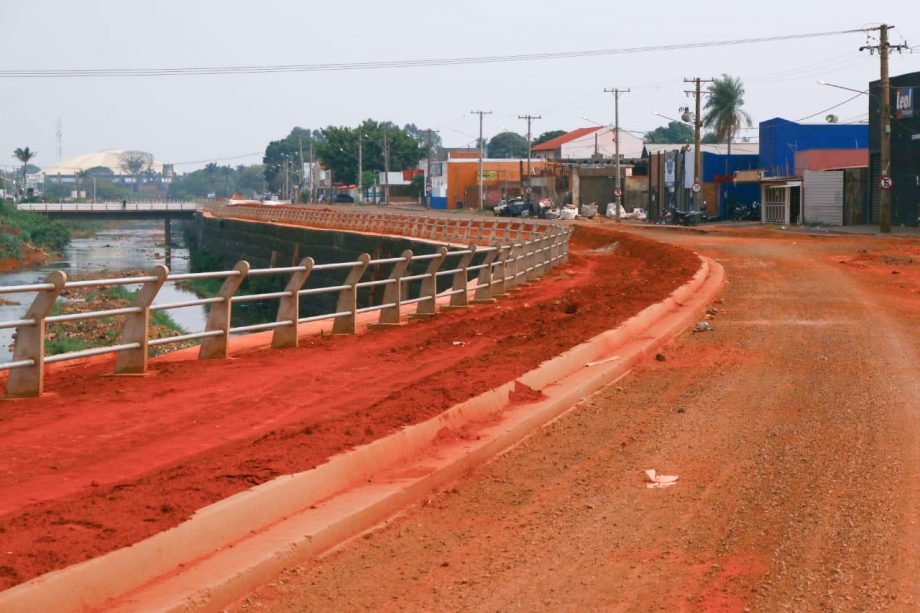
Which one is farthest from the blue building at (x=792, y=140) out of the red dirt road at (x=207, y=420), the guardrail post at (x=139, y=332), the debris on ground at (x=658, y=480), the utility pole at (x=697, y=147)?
the debris on ground at (x=658, y=480)

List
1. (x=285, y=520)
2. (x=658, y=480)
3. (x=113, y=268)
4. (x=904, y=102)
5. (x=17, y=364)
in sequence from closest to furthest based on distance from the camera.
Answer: (x=285, y=520) < (x=658, y=480) < (x=17, y=364) < (x=904, y=102) < (x=113, y=268)

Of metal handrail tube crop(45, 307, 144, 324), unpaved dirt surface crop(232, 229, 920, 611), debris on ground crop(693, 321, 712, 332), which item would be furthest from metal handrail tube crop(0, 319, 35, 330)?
debris on ground crop(693, 321, 712, 332)

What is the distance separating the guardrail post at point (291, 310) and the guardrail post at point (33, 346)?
4222 millimetres

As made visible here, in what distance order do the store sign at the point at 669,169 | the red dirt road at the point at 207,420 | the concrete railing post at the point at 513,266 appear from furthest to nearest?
the store sign at the point at 669,169, the concrete railing post at the point at 513,266, the red dirt road at the point at 207,420

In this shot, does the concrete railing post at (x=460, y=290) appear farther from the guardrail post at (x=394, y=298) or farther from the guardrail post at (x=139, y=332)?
the guardrail post at (x=139, y=332)

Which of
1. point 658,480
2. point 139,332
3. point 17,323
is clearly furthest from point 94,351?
point 658,480

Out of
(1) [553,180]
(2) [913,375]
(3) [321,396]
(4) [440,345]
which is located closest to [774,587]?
(3) [321,396]

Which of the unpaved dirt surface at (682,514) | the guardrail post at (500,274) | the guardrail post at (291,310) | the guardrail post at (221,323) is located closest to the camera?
the unpaved dirt surface at (682,514)

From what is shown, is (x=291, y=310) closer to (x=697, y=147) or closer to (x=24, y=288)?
(x=24, y=288)

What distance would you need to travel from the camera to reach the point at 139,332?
12367mm

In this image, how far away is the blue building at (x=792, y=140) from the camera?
77.2 meters

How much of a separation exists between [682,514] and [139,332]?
6.94 m

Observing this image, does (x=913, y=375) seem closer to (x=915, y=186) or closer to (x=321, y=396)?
(x=321, y=396)

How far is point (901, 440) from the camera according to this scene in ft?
30.3
